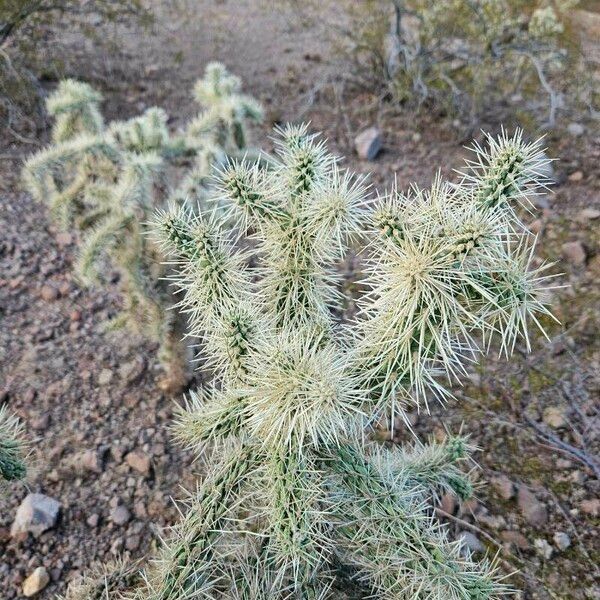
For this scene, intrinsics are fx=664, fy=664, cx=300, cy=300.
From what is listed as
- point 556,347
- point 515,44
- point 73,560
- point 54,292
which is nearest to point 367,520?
point 73,560

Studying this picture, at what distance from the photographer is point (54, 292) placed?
115 inches

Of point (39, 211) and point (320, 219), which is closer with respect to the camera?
point (320, 219)

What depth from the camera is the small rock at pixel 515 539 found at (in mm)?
2061

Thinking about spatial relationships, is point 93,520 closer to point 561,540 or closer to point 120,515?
point 120,515

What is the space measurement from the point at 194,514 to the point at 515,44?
3421 mm

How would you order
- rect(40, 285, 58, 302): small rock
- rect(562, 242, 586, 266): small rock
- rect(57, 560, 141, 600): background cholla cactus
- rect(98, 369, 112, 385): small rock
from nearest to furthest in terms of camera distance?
rect(57, 560, 141, 600): background cholla cactus, rect(98, 369, 112, 385): small rock, rect(40, 285, 58, 302): small rock, rect(562, 242, 586, 266): small rock

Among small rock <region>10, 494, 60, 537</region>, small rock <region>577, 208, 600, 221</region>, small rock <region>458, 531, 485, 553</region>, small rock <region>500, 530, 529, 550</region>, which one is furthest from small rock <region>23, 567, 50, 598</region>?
small rock <region>577, 208, 600, 221</region>

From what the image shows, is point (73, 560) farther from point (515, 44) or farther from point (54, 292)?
point (515, 44)

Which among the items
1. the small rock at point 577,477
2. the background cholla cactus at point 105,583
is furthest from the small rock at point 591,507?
the background cholla cactus at point 105,583

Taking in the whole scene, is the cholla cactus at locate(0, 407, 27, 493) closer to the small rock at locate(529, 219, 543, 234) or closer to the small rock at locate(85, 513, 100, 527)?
the small rock at locate(85, 513, 100, 527)

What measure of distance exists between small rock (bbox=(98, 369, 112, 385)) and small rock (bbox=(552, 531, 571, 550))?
1.67 metres

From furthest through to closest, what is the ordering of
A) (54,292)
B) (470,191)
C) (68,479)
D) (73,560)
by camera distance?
(54,292), (68,479), (73,560), (470,191)

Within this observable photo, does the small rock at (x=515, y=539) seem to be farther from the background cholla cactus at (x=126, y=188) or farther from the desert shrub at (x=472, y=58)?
the desert shrub at (x=472, y=58)

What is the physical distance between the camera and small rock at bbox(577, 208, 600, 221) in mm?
3275
